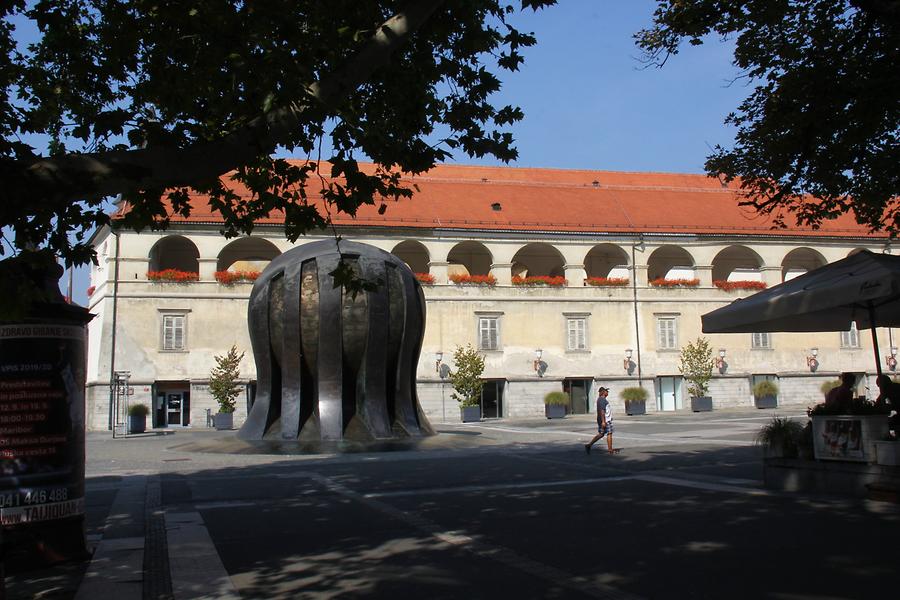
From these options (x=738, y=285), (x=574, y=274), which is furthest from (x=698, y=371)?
(x=574, y=274)

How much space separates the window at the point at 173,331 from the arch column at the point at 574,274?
66.1ft

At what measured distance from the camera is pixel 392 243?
142 ft

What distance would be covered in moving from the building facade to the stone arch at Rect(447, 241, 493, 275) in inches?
3.4

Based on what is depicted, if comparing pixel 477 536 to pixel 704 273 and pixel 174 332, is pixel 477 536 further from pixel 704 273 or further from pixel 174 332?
pixel 704 273

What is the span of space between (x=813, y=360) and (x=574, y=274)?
1418cm

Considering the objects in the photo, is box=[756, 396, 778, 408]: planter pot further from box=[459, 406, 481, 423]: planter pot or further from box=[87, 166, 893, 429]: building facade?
box=[459, 406, 481, 423]: planter pot

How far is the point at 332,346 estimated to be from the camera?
731 inches

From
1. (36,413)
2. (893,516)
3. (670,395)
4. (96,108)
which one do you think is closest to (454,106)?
(96,108)

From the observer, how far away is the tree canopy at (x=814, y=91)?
33.9 feet

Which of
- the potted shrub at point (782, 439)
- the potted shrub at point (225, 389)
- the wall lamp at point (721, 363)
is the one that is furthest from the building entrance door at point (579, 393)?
the potted shrub at point (782, 439)

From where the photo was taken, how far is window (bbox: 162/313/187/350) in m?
40.2

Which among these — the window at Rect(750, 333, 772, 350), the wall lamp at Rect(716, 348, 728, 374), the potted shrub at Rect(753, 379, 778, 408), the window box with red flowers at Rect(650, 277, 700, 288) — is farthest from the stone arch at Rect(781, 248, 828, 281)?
the potted shrub at Rect(753, 379, 778, 408)

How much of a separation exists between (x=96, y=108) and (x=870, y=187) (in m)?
10.5

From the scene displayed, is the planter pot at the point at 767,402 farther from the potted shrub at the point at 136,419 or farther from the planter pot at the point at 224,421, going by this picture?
the potted shrub at the point at 136,419
